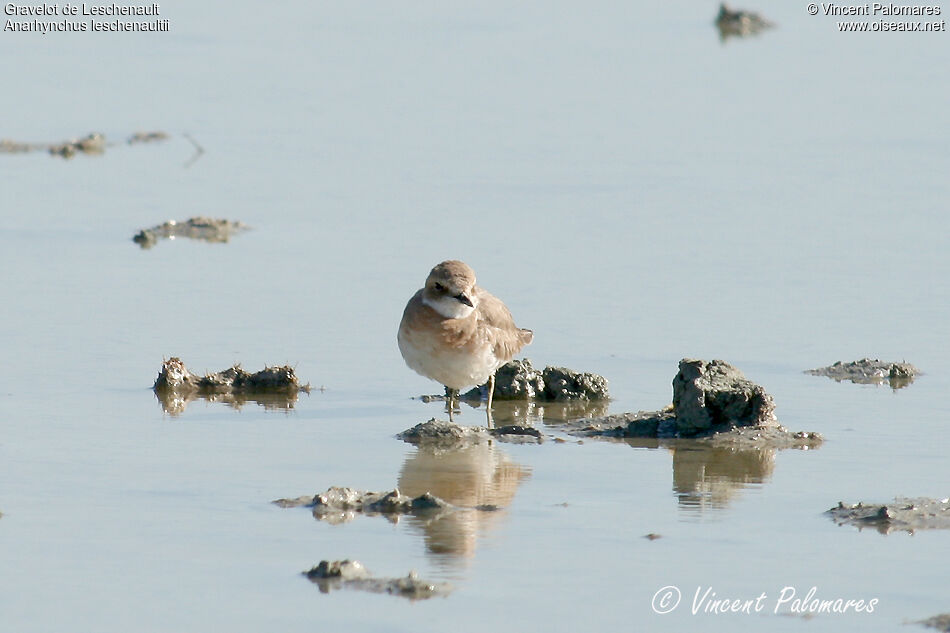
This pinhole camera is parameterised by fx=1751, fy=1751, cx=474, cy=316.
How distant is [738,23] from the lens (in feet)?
81.8

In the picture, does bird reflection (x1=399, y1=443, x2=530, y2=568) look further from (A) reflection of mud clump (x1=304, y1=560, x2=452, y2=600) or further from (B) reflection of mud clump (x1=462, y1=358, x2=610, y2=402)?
(B) reflection of mud clump (x1=462, y1=358, x2=610, y2=402)

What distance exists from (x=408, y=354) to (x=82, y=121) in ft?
30.2

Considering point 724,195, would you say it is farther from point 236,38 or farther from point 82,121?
point 236,38

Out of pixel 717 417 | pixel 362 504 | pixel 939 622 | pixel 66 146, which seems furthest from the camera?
pixel 66 146

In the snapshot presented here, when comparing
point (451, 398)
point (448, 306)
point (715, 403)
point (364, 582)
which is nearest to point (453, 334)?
point (448, 306)

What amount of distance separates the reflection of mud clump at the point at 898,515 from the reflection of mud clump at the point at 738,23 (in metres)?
16.7

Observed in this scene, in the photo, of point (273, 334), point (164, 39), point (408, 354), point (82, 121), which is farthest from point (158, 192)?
point (164, 39)

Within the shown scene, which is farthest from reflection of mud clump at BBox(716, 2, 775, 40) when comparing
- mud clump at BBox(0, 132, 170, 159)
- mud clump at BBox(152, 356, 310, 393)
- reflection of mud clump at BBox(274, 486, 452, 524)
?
reflection of mud clump at BBox(274, 486, 452, 524)

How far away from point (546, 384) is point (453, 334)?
77 centimetres

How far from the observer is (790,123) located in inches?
748

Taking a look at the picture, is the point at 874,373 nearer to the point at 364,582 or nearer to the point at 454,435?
the point at 454,435

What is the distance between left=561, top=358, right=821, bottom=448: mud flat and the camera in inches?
391

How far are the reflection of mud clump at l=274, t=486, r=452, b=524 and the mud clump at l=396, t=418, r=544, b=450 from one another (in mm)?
1417

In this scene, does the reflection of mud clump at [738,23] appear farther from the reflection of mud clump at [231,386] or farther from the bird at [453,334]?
the reflection of mud clump at [231,386]
